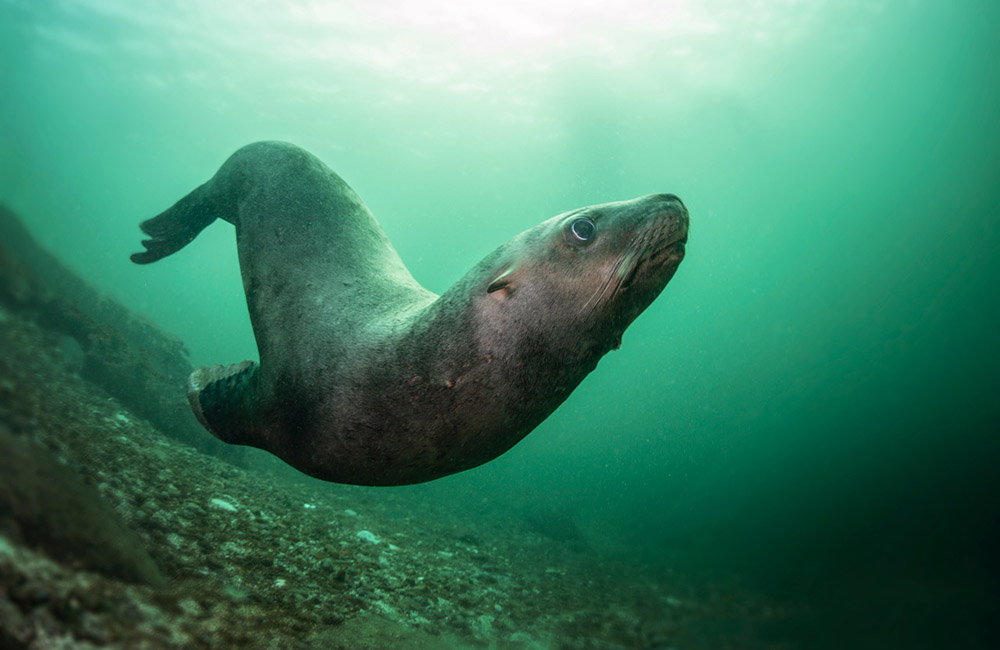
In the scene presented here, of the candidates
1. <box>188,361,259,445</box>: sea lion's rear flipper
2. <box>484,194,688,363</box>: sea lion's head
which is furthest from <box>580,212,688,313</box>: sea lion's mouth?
<box>188,361,259,445</box>: sea lion's rear flipper

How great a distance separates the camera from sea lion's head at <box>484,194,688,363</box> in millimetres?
1730

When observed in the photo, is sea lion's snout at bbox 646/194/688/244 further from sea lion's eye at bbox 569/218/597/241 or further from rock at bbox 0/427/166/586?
rock at bbox 0/427/166/586

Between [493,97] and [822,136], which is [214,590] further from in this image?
[822,136]

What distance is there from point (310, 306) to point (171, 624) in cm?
130

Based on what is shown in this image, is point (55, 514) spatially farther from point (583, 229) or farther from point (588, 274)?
point (583, 229)

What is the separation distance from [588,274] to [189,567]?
189 cm

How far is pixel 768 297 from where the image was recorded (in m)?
79.9

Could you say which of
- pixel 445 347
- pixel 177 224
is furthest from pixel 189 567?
pixel 177 224

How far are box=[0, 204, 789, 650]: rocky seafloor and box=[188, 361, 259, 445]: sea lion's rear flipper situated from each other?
394 mm

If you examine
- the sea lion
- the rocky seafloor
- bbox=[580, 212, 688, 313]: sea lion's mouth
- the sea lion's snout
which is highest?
the sea lion's snout

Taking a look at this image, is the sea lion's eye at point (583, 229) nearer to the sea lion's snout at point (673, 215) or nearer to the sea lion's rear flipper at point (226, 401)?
the sea lion's snout at point (673, 215)

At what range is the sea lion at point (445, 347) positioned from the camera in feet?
5.63

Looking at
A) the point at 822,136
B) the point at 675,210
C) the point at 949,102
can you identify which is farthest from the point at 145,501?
the point at 949,102

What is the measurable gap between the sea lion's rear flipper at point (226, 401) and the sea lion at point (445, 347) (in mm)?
15
